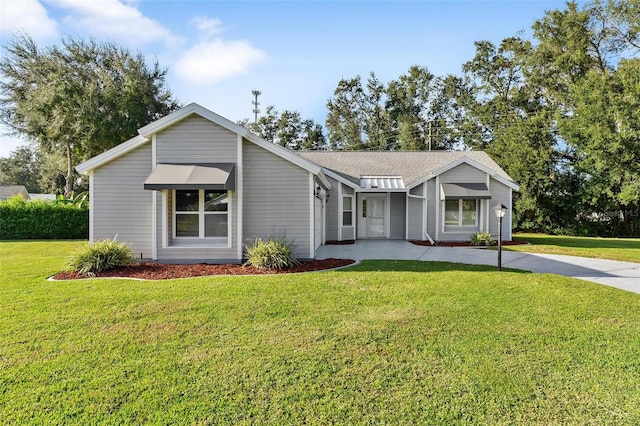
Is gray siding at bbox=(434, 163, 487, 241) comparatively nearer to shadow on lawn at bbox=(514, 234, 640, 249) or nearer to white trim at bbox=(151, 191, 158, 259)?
shadow on lawn at bbox=(514, 234, 640, 249)

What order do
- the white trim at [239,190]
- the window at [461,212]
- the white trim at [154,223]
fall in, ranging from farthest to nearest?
the window at [461,212], the white trim at [154,223], the white trim at [239,190]

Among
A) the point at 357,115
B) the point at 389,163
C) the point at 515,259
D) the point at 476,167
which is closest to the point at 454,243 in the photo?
the point at 476,167

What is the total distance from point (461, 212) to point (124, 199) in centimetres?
1562

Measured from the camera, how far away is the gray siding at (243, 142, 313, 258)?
11.3m

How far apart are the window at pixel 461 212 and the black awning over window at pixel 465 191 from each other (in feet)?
2.82

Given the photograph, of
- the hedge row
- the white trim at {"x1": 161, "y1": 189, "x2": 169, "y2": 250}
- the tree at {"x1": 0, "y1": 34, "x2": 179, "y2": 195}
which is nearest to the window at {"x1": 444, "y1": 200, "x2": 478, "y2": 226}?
the white trim at {"x1": 161, "y1": 189, "x2": 169, "y2": 250}

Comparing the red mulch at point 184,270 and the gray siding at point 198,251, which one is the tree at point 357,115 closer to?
the gray siding at point 198,251

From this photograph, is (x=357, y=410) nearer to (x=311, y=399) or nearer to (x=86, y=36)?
(x=311, y=399)

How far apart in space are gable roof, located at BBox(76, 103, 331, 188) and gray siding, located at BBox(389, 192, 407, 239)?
889 centimetres

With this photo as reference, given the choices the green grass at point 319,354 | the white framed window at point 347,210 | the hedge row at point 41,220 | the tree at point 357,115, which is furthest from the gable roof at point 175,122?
the tree at point 357,115

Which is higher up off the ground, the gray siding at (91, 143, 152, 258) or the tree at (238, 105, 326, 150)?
the tree at (238, 105, 326, 150)

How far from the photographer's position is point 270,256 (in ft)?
33.6

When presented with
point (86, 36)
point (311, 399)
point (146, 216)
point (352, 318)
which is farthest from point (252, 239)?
point (86, 36)

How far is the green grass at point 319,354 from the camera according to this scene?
3.51 metres
